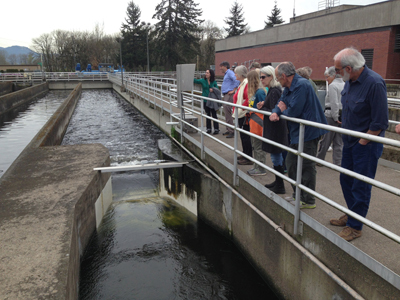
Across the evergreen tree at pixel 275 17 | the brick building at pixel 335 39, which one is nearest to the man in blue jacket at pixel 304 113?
the brick building at pixel 335 39

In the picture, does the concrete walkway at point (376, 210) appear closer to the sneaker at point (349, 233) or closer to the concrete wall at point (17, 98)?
the sneaker at point (349, 233)

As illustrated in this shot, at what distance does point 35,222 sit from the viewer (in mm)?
4422

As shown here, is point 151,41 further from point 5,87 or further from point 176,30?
point 5,87

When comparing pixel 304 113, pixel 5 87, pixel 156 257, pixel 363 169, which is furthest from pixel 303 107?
pixel 5 87

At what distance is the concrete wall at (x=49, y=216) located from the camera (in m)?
3.32

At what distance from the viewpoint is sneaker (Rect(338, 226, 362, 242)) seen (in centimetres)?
307

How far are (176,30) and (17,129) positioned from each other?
152 feet

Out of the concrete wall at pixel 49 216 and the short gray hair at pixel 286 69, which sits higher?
the short gray hair at pixel 286 69

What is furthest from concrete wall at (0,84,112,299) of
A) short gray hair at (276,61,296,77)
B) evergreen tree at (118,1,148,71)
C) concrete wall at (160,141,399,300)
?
evergreen tree at (118,1,148,71)

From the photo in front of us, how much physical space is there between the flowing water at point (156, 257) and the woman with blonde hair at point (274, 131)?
4.51ft

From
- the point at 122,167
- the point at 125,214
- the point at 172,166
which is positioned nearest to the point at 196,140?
the point at 172,166

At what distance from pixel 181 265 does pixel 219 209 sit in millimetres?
1128

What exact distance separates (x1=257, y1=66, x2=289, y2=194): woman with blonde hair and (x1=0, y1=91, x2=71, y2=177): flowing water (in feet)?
26.2

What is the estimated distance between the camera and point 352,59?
9.89 feet
